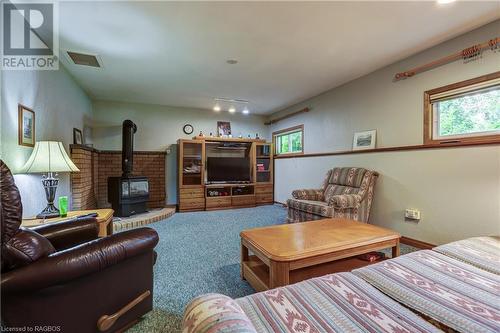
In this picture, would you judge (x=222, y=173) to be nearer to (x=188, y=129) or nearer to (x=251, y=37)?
(x=188, y=129)

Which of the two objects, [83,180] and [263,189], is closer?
[83,180]

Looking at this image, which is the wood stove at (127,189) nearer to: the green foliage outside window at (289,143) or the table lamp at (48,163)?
the table lamp at (48,163)

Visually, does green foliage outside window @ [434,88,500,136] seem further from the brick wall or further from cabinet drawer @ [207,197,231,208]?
the brick wall

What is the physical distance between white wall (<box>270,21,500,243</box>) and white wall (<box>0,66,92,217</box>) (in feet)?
13.2

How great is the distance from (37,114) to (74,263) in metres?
2.11

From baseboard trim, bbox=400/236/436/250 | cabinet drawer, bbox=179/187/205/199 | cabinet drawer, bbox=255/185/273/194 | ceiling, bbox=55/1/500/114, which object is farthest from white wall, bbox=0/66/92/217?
baseboard trim, bbox=400/236/436/250

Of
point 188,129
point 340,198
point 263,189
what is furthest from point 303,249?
point 188,129

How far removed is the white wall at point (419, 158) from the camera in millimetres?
2176

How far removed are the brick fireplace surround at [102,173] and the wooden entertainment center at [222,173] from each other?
0.56m

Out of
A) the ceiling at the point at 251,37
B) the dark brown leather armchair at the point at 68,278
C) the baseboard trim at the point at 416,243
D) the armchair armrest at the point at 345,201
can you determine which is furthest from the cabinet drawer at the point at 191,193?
the baseboard trim at the point at 416,243

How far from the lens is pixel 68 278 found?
3.32 ft

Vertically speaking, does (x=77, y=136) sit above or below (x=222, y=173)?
above

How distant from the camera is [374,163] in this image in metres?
3.22
